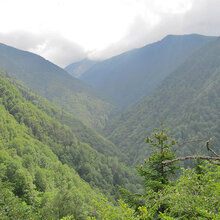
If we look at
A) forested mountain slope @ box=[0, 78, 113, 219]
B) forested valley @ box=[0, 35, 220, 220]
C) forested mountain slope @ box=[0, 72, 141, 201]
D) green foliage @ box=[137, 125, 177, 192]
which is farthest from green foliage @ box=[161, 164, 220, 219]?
forested mountain slope @ box=[0, 72, 141, 201]

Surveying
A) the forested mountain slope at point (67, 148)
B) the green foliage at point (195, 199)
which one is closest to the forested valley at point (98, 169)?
the green foliage at point (195, 199)

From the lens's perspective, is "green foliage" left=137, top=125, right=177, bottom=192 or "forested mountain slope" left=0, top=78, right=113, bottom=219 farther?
"forested mountain slope" left=0, top=78, right=113, bottom=219

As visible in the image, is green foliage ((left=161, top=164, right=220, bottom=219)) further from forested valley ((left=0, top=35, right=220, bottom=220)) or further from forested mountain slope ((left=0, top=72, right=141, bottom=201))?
forested mountain slope ((left=0, top=72, right=141, bottom=201))

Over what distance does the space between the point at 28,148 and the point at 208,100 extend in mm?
188177

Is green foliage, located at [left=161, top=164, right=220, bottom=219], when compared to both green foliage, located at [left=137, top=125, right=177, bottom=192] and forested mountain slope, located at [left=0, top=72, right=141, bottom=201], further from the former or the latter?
forested mountain slope, located at [left=0, top=72, right=141, bottom=201]

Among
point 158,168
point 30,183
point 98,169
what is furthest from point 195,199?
A: point 98,169

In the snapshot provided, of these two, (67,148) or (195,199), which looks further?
(67,148)

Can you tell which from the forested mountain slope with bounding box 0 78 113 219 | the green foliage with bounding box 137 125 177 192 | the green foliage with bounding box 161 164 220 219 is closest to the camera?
the green foliage with bounding box 161 164 220 219

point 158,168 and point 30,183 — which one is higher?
point 158,168

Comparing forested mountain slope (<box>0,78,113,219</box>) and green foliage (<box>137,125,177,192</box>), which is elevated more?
green foliage (<box>137,125,177,192</box>)

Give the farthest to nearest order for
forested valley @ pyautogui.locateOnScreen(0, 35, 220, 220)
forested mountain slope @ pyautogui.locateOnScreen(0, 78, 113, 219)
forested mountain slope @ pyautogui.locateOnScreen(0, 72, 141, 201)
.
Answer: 1. forested mountain slope @ pyautogui.locateOnScreen(0, 72, 141, 201)
2. forested mountain slope @ pyautogui.locateOnScreen(0, 78, 113, 219)
3. forested valley @ pyautogui.locateOnScreen(0, 35, 220, 220)

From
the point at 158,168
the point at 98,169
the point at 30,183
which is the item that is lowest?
the point at 98,169

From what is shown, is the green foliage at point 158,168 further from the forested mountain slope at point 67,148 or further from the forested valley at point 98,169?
the forested mountain slope at point 67,148

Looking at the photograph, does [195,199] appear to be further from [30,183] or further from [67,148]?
[67,148]
